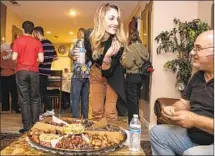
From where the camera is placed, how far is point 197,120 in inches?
44.4

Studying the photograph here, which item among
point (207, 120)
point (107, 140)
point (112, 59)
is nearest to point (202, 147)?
point (207, 120)

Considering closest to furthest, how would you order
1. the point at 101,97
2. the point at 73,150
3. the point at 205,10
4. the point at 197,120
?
the point at 73,150, the point at 197,120, the point at 101,97, the point at 205,10

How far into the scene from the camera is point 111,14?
1561 millimetres

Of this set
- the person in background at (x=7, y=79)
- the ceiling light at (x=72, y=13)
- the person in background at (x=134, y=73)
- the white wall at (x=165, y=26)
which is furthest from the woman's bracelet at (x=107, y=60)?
the ceiling light at (x=72, y=13)

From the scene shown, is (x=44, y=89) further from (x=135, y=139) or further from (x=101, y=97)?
(x=135, y=139)

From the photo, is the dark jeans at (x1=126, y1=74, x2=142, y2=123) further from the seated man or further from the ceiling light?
the ceiling light

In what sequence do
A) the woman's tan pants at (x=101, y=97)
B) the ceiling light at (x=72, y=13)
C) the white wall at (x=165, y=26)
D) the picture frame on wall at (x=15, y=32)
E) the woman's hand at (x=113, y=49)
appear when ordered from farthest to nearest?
the picture frame on wall at (x=15, y=32) → the ceiling light at (x=72, y=13) → the white wall at (x=165, y=26) → the woman's tan pants at (x=101, y=97) → the woman's hand at (x=113, y=49)

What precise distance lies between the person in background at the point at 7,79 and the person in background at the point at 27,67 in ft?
4.39

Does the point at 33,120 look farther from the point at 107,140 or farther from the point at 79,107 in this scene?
the point at 107,140

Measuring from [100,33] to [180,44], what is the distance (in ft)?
6.04

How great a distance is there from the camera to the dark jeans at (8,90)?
4211 mm

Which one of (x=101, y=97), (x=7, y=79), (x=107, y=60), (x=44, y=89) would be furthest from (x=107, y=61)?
(x=7, y=79)

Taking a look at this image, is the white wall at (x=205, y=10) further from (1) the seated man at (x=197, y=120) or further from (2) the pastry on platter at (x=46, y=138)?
(2) the pastry on platter at (x=46, y=138)

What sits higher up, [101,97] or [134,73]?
[134,73]
